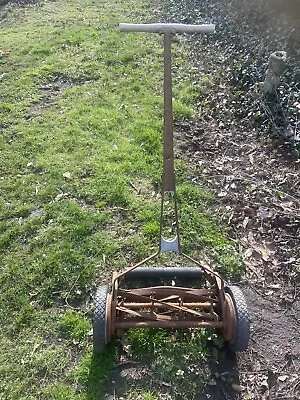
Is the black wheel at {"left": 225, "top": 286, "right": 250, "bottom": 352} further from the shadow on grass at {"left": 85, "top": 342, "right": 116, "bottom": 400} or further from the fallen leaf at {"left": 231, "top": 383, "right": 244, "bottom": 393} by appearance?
the shadow on grass at {"left": 85, "top": 342, "right": 116, "bottom": 400}

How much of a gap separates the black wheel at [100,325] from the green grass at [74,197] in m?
0.18

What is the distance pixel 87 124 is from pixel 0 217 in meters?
1.95

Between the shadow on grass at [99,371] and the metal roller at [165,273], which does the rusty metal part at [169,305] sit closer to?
the shadow on grass at [99,371]

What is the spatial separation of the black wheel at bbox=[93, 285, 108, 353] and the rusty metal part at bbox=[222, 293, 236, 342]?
870 mm

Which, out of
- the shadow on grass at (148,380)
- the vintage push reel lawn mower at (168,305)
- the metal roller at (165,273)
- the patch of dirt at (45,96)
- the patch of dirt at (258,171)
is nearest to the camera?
the vintage push reel lawn mower at (168,305)

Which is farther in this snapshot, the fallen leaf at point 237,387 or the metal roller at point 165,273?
the metal roller at point 165,273

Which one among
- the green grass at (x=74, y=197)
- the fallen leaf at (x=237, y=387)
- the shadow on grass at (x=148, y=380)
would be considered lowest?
the fallen leaf at (x=237, y=387)

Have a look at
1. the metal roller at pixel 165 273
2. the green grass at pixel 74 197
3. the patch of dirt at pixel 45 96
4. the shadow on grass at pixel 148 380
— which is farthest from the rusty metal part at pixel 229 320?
the patch of dirt at pixel 45 96

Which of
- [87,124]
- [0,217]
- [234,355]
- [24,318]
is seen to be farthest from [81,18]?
[234,355]

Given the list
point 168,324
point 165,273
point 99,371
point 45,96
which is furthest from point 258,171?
point 45,96

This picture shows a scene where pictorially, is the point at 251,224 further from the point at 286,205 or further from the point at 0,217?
the point at 0,217

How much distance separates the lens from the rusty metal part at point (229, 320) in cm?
322

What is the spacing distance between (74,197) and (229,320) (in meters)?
2.44

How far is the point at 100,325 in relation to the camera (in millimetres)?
3205
